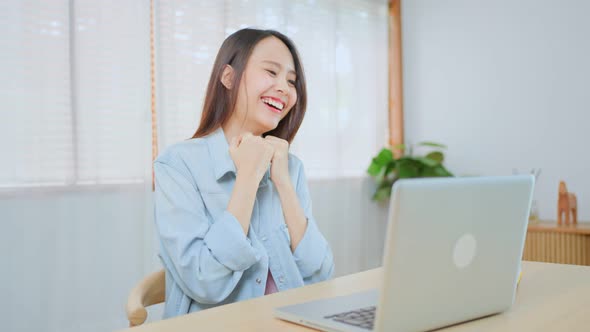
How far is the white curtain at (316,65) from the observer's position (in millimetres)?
3113

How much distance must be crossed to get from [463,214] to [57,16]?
2.34 meters

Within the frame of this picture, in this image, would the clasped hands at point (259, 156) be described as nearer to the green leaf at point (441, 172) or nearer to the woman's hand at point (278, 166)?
the woman's hand at point (278, 166)

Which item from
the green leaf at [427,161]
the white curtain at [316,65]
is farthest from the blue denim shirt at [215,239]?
the green leaf at [427,161]

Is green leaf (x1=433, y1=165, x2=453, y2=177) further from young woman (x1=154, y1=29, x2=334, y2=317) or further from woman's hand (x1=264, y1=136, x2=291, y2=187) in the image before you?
woman's hand (x1=264, y1=136, x2=291, y2=187)

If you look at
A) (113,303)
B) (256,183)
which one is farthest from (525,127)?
(256,183)

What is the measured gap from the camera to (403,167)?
4.18 m

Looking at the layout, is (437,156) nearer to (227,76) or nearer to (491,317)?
(227,76)

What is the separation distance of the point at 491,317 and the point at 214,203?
732 millimetres

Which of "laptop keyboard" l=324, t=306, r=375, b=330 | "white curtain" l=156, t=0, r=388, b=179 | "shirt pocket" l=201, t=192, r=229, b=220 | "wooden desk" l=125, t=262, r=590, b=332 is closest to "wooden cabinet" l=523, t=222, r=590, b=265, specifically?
"white curtain" l=156, t=0, r=388, b=179

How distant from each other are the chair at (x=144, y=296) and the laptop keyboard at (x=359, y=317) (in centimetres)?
46

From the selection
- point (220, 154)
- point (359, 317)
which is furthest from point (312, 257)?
point (359, 317)

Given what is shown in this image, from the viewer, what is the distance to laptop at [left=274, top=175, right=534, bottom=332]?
0.75 metres

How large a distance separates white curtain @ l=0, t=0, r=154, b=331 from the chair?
1348 mm

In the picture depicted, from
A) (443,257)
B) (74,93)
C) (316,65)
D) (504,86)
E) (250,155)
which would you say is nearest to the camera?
(443,257)
